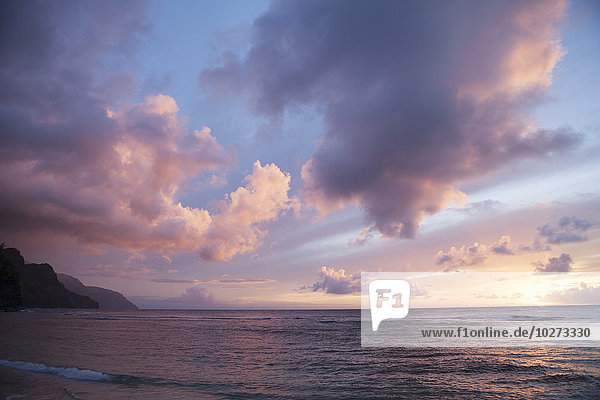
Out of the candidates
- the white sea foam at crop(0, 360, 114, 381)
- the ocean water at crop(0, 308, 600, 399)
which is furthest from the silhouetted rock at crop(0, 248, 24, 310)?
the white sea foam at crop(0, 360, 114, 381)

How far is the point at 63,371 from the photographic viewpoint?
1984cm

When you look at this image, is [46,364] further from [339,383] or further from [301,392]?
[339,383]

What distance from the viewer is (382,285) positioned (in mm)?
39562

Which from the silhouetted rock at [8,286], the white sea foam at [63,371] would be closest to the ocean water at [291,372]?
the white sea foam at [63,371]

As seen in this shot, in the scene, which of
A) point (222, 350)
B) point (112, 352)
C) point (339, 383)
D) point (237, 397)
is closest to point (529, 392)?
point (339, 383)

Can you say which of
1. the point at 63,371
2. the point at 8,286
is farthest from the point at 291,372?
the point at 8,286

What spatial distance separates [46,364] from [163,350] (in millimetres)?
10156

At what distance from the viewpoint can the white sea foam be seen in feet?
61.4

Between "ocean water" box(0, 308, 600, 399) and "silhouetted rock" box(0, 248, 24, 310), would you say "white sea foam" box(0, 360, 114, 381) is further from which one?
"silhouetted rock" box(0, 248, 24, 310)

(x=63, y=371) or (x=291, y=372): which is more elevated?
(x=63, y=371)

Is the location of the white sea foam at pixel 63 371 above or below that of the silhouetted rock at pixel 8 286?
above

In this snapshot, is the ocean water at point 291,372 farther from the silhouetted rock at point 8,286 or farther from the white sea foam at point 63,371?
the silhouetted rock at point 8,286

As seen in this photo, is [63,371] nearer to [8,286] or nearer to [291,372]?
[291,372]

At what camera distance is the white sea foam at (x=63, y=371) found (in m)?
18.7
